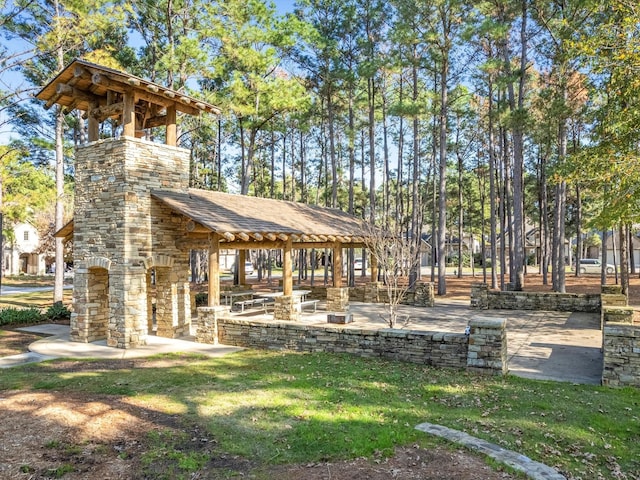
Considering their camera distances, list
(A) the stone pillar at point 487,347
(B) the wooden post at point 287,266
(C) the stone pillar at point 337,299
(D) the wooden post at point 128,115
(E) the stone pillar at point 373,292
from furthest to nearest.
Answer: (E) the stone pillar at point 373,292 → (C) the stone pillar at point 337,299 → (B) the wooden post at point 287,266 → (D) the wooden post at point 128,115 → (A) the stone pillar at point 487,347

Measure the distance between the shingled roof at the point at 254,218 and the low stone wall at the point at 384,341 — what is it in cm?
228

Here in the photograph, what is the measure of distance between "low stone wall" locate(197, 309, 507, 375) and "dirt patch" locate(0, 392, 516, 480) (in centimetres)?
362

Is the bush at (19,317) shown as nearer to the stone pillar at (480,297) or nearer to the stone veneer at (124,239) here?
Answer: the stone veneer at (124,239)

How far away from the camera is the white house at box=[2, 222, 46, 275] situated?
40875mm

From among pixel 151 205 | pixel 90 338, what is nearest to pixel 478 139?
pixel 151 205

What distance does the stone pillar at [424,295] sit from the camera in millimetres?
17219

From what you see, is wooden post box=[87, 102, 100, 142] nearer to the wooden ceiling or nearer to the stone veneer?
the wooden ceiling

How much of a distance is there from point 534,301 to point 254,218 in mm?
10985

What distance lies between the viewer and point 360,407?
18.8ft

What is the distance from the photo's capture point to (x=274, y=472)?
13.5ft

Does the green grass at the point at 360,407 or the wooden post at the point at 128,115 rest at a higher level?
the wooden post at the point at 128,115

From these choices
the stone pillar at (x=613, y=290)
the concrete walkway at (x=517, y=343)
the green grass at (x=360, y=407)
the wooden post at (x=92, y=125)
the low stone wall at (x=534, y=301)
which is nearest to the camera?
the green grass at (x=360, y=407)

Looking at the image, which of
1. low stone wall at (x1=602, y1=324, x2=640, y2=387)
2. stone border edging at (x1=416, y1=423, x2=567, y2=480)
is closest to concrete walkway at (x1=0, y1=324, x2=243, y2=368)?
stone border edging at (x1=416, y1=423, x2=567, y2=480)

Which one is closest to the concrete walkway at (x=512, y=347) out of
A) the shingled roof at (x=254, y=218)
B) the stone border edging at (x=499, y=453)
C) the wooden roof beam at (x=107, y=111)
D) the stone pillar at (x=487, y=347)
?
the stone border edging at (x=499, y=453)
